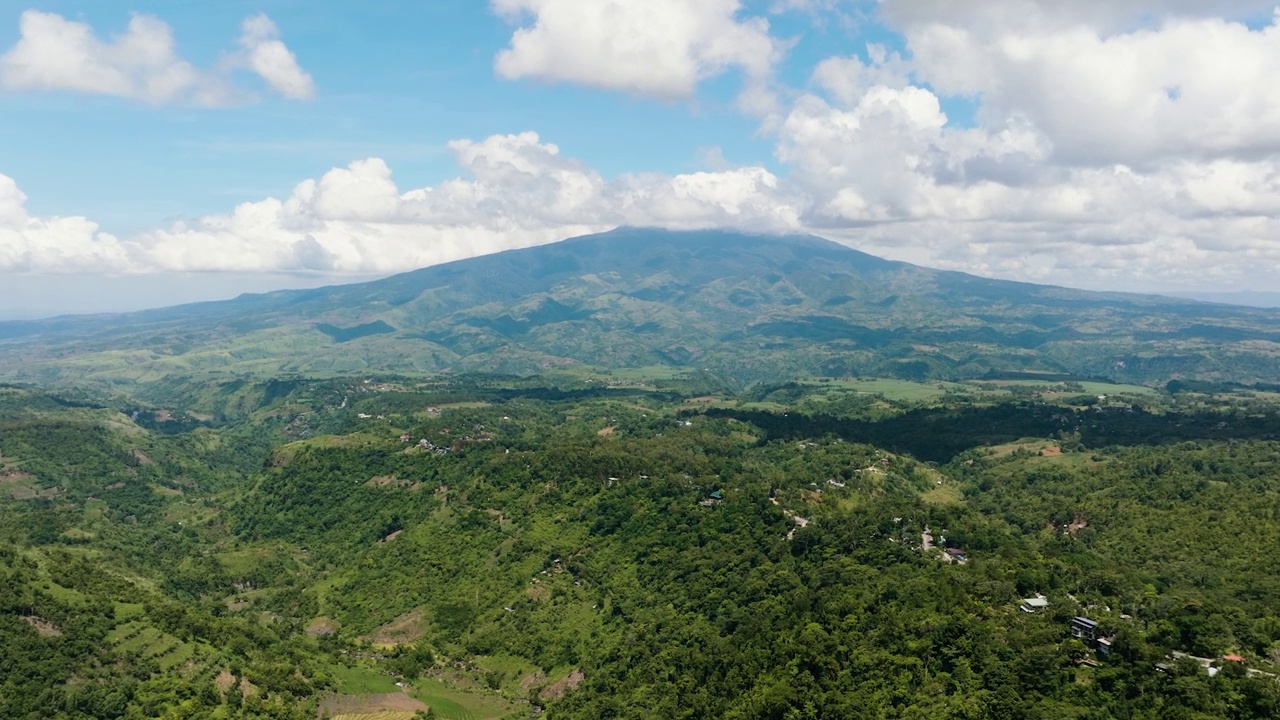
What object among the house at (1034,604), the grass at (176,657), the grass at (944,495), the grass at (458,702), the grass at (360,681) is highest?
the house at (1034,604)

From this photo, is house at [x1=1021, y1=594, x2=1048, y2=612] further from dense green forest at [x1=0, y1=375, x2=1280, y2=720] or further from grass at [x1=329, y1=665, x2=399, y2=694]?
grass at [x1=329, y1=665, x2=399, y2=694]

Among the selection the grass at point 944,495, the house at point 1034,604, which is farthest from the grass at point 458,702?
the grass at point 944,495

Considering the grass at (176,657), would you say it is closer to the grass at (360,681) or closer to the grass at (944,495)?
the grass at (360,681)

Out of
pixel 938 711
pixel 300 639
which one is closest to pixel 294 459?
pixel 300 639

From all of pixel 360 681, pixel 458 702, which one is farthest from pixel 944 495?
pixel 360 681

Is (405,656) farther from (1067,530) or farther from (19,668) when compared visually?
(1067,530)

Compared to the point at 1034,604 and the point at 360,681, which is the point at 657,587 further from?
the point at 1034,604
